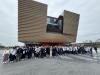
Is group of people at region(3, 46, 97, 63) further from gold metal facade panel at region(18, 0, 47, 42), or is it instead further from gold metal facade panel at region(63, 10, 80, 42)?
gold metal facade panel at region(63, 10, 80, 42)

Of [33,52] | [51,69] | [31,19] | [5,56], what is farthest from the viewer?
[31,19]

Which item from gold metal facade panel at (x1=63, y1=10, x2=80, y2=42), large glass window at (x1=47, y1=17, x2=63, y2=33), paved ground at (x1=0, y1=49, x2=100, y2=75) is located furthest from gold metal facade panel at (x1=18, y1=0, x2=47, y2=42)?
paved ground at (x1=0, y1=49, x2=100, y2=75)

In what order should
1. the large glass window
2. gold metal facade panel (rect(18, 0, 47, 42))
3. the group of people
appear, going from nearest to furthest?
the group of people, gold metal facade panel (rect(18, 0, 47, 42)), the large glass window

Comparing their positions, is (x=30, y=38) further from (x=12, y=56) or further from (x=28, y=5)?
(x=12, y=56)

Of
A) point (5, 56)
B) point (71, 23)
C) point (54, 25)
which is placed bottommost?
point (5, 56)

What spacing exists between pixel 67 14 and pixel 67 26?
21.1 ft

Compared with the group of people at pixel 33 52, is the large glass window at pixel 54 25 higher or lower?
higher

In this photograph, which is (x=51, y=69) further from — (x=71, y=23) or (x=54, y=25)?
(x=54, y=25)

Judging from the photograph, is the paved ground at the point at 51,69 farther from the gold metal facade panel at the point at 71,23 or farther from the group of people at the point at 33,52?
the gold metal facade panel at the point at 71,23

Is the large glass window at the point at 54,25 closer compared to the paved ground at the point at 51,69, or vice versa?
the paved ground at the point at 51,69

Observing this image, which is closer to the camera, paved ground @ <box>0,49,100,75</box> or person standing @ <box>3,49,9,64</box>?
paved ground @ <box>0,49,100,75</box>

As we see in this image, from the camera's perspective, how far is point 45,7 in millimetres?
79188

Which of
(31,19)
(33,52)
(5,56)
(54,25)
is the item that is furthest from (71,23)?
(5,56)

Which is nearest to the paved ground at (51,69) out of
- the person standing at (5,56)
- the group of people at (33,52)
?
the person standing at (5,56)
